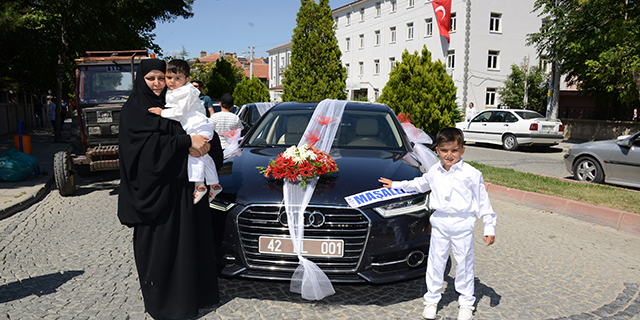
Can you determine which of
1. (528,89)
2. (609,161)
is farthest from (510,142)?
(528,89)

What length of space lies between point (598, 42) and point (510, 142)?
5.64 metres

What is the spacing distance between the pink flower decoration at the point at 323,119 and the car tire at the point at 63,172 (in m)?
5.36

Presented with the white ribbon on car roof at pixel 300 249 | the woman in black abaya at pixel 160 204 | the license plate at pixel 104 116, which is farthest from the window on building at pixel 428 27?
the woman in black abaya at pixel 160 204

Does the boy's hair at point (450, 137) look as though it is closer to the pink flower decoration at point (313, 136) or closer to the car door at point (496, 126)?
the pink flower decoration at point (313, 136)

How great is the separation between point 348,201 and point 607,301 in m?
2.39

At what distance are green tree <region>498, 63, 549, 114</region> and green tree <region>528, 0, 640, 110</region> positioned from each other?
8.82 metres

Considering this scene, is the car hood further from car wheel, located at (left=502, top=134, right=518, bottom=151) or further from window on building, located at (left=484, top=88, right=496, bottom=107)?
window on building, located at (left=484, top=88, right=496, bottom=107)

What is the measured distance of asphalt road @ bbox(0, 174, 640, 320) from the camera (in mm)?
3461

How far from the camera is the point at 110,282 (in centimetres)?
399

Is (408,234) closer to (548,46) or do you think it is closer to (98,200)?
(98,200)

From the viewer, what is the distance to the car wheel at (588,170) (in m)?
9.54

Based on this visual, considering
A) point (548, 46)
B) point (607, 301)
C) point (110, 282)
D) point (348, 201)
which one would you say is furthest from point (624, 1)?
point (110, 282)

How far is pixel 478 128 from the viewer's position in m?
19.6

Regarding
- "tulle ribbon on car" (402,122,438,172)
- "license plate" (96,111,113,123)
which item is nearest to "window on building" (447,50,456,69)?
"license plate" (96,111,113,123)
